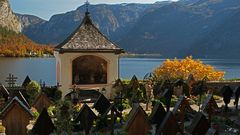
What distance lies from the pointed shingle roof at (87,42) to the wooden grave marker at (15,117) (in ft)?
39.6

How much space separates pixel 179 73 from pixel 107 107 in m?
16.9

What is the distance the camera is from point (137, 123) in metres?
15.0

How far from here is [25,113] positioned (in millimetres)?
14805

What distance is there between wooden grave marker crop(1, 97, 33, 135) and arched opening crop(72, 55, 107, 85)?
12.3m

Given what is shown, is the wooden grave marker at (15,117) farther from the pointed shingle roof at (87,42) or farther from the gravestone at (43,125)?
the pointed shingle roof at (87,42)

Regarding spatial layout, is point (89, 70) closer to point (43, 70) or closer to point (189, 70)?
point (189, 70)

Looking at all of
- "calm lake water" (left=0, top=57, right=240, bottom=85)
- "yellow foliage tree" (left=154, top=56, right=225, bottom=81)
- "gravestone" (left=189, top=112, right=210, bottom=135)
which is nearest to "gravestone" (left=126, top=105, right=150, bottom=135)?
"gravestone" (left=189, top=112, right=210, bottom=135)

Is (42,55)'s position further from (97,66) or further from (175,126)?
(175,126)

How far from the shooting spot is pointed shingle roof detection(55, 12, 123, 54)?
26.9 m

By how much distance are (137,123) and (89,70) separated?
13.0 metres

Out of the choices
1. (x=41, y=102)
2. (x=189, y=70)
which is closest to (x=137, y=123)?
(x=41, y=102)

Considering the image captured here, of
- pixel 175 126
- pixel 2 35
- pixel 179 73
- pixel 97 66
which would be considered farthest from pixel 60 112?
pixel 2 35

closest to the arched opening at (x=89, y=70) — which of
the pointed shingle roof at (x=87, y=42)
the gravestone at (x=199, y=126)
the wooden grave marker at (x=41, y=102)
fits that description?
the pointed shingle roof at (x=87, y=42)

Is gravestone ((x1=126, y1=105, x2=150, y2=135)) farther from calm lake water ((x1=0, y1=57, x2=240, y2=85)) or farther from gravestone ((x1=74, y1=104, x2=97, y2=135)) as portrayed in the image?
calm lake water ((x1=0, y1=57, x2=240, y2=85))
